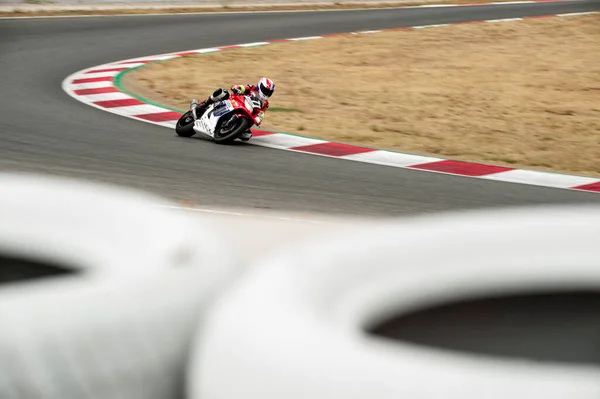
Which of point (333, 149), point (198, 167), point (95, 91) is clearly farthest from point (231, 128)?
point (95, 91)

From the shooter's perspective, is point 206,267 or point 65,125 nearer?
point 206,267

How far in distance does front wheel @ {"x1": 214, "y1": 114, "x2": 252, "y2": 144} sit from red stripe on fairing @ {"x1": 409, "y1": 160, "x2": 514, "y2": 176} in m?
1.84

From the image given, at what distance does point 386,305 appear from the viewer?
5.99 ft

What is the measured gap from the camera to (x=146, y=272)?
1.85 metres

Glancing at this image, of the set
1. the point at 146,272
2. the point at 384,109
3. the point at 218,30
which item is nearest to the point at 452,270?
the point at 146,272

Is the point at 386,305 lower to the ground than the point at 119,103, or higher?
higher

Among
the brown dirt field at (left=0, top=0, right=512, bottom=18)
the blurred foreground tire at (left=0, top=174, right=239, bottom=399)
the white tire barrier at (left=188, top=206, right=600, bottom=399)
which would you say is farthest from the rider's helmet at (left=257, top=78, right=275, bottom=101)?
the brown dirt field at (left=0, top=0, right=512, bottom=18)

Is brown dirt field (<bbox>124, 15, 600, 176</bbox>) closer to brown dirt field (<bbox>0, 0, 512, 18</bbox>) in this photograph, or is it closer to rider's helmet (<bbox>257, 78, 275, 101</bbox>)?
rider's helmet (<bbox>257, 78, 275, 101</bbox>)

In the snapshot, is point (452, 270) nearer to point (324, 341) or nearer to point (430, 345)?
point (430, 345)

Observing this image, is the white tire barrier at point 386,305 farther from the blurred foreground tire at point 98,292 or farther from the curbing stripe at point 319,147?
the curbing stripe at point 319,147

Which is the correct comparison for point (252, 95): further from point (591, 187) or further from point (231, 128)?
point (591, 187)

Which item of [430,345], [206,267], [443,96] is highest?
[206,267]

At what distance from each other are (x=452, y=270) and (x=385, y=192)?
639 centimetres

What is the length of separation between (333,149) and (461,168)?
1454 mm
